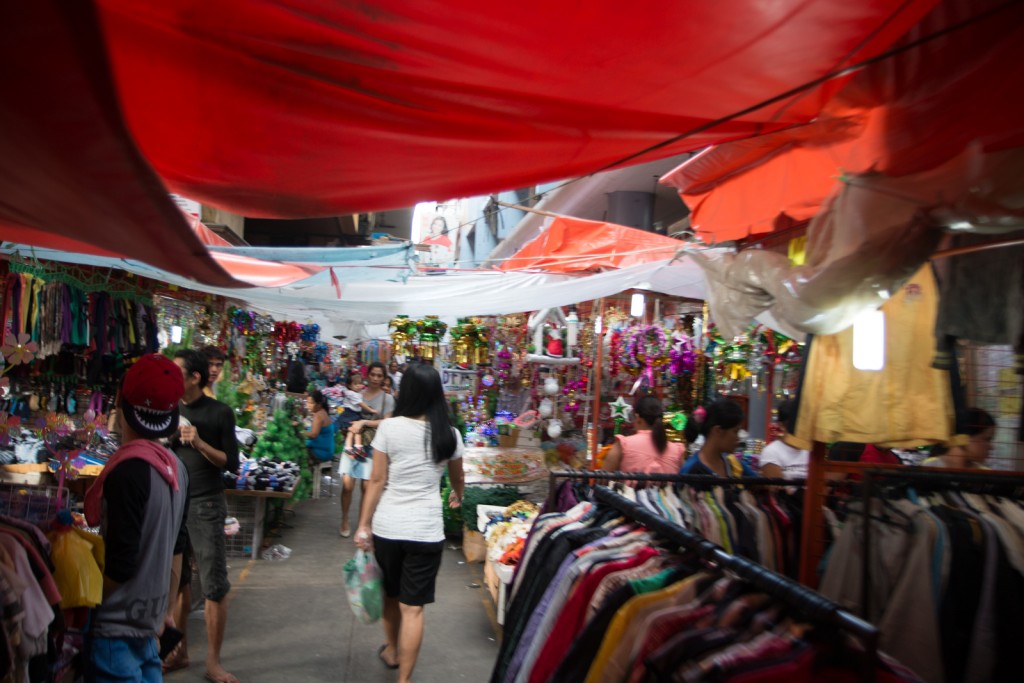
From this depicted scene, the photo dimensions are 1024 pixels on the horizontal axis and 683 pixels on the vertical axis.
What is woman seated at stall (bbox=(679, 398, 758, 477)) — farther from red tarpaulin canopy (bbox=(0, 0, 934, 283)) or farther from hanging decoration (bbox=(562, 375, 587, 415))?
hanging decoration (bbox=(562, 375, 587, 415))

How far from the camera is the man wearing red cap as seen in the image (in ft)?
8.46

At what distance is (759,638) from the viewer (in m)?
1.51

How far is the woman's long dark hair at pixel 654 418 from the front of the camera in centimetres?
476

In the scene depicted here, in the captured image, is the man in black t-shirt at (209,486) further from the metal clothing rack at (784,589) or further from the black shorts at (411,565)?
the metal clothing rack at (784,589)

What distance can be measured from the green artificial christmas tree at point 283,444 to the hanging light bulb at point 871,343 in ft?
19.2

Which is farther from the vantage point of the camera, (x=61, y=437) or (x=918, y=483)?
(x=61, y=437)

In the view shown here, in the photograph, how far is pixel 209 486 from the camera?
3.94 metres

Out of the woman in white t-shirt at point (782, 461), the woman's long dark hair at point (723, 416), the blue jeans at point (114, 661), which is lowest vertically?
the blue jeans at point (114, 661)

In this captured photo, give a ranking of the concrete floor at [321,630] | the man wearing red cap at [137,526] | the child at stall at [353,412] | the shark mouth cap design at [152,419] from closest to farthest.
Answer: the man wearing red cap at [137,526] < the shark mouth cap design at [152,419] < the concrete floor at [321,630] < the child at stall at [353,412]

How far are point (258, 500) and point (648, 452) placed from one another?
3.94 meters

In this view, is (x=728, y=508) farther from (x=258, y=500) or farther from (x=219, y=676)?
(x=258, y=500)

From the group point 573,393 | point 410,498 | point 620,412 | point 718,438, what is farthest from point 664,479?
point 573,393

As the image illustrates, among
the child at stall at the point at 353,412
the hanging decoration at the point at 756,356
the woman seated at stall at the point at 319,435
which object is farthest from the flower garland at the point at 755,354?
the woman seated at stall at the point at 319,435

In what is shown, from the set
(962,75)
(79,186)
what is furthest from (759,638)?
(79,186)
